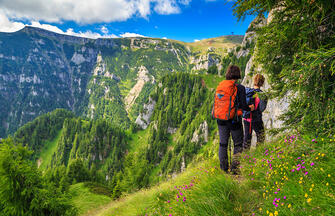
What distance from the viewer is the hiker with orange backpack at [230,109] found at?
4.63 m

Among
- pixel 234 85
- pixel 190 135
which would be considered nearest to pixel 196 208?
pixel 234 85

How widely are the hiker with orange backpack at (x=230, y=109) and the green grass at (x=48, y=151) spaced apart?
15575cm

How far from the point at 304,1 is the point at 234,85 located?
220 centimetres

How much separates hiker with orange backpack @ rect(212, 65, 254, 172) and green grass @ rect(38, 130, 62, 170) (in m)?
156

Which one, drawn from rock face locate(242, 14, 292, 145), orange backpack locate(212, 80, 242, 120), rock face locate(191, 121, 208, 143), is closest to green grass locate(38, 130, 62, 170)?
rock face locate(191, 121, 208, 143)

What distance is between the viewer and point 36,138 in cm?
13625

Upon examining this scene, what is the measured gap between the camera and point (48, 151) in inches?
5418

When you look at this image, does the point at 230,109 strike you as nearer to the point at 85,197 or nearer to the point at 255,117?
the point at 255,117

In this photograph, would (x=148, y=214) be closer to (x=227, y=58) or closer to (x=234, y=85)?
(x=234, y=85)

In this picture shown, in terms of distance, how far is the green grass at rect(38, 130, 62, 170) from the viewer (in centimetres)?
12738

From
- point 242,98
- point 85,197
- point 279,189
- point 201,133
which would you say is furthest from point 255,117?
point 201,133

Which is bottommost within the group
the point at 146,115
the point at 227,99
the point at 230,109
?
the point at 146,115

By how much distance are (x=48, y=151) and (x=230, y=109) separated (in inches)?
6707

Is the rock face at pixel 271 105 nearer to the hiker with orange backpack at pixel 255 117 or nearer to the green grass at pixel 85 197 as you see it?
the hiker with orange backpack at pixel 255 117
